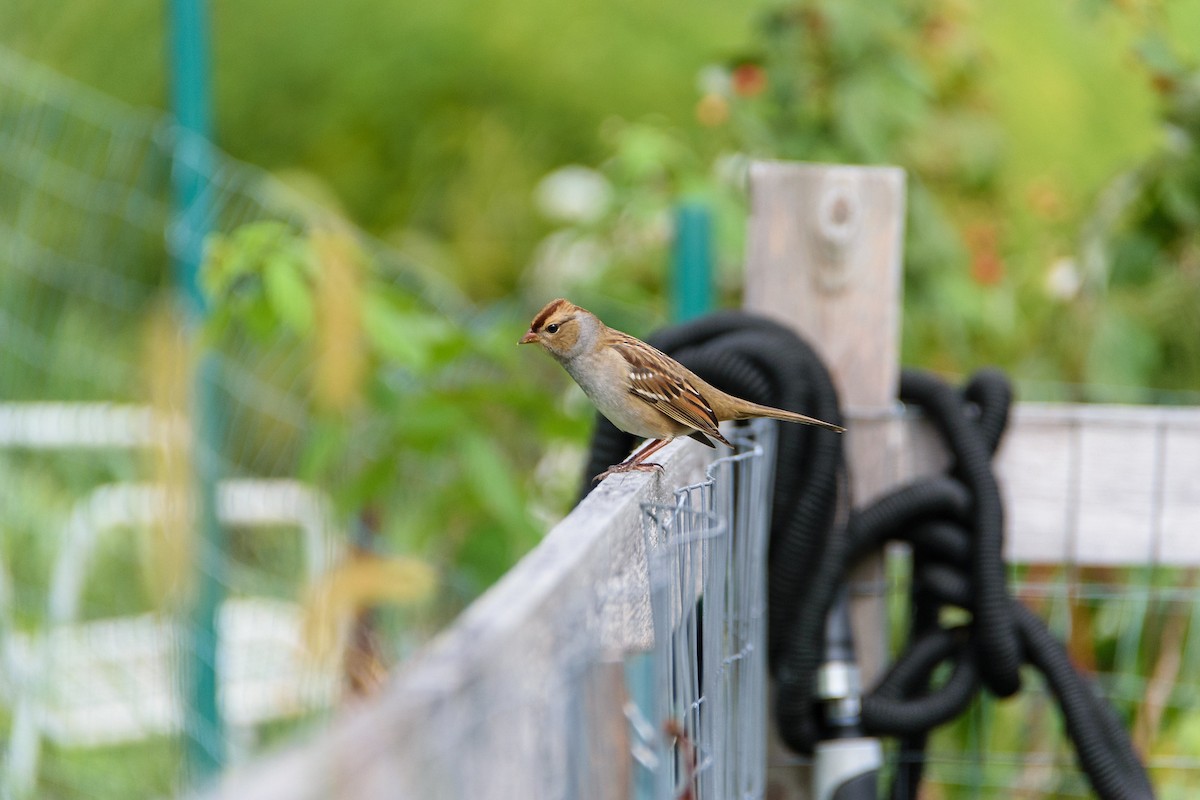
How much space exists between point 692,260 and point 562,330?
24.1 inches

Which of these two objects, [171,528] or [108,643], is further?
[108,643]

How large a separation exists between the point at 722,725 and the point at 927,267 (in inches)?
90.4

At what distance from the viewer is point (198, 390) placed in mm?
2564

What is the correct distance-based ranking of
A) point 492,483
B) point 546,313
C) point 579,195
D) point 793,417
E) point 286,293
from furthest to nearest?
point 579,195 < point 492,483 < point 286,293 < point 546,313 < point 793,417

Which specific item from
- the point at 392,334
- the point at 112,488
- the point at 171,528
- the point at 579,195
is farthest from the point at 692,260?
the point at 112,488

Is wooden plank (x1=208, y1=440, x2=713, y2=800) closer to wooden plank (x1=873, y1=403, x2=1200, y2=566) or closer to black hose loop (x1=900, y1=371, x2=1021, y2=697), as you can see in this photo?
black hose loop (x1=900, y1=371, x2=1021, y2=697)

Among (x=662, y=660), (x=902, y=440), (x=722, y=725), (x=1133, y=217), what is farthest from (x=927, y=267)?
(x=662, y=660)

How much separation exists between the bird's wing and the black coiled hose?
0.12 feet

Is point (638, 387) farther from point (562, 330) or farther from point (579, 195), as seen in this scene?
point (579, 195)

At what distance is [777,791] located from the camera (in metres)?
1.80

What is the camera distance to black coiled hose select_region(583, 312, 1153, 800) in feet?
5.51

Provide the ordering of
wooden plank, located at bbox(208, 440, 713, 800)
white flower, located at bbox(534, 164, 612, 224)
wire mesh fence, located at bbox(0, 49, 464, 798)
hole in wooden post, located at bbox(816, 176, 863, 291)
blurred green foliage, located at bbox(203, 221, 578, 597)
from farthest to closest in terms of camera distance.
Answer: white flower, located at bbox(534, 164, 612, 224)
wire mesh fence, located at bbox(0, 49, 464, 798)
blurred green foliage, located at bbox(203, 221, 578, 597)
hole in wooden post, located at bbox(816, 176, 863, 291)
wooden plank, located at bbox(208, 440, 713, 800)

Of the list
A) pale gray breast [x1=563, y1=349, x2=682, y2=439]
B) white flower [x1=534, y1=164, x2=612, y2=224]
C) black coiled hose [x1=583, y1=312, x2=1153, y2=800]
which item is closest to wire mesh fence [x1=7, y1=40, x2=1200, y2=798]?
black coiled hose [x1=583, y1=312, x2=1153, y2=800]

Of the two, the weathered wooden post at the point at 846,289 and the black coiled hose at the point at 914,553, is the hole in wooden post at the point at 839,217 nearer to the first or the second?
the weathered wooden post at the point at 846,289
